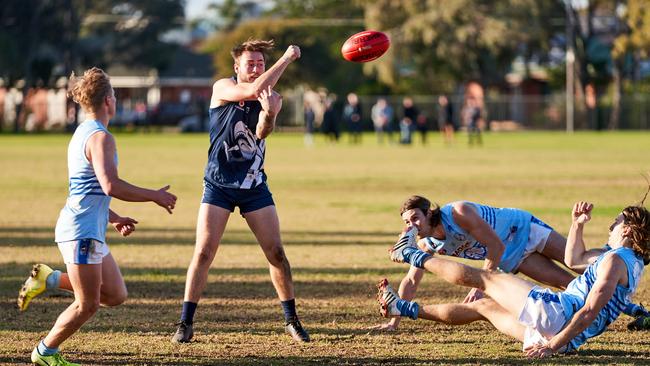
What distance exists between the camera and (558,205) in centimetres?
2148

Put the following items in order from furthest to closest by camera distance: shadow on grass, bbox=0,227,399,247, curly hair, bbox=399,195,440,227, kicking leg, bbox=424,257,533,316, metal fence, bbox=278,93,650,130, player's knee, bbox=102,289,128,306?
metal fence, bbox=278,93,650,130 → shadow on grass, bbox=0,227,399,247 → curly hair, bbox=399,195,440,227 → kicking leg, bbox=424,257,533,316 → player's knee, bbox=102,289,128,306

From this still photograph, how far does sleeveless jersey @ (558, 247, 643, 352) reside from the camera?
820 centimetres

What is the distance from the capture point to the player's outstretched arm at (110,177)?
7.48 m

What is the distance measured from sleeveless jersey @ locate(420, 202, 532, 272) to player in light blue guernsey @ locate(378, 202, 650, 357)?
58 cm

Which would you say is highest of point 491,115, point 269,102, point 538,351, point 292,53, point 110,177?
point 292,53

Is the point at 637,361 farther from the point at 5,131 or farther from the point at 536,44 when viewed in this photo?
the point at 536,44

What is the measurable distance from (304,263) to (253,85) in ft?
18.7

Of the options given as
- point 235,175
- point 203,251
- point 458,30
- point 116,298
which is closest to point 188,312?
point 203,251

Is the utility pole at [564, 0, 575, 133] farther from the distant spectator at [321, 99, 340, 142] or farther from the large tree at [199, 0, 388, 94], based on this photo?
the distant spectator at [321, 99, 340, 142]

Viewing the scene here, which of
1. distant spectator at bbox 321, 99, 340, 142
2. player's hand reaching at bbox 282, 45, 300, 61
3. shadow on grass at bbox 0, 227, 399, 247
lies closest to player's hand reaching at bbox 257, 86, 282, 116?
player's hand reaching at bbox 282, 45, 300, 61

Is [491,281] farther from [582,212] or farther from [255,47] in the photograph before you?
[255,47]

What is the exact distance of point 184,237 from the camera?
17172mm

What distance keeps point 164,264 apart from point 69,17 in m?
72.2

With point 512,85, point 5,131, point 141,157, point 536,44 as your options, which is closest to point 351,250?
point 141,157
